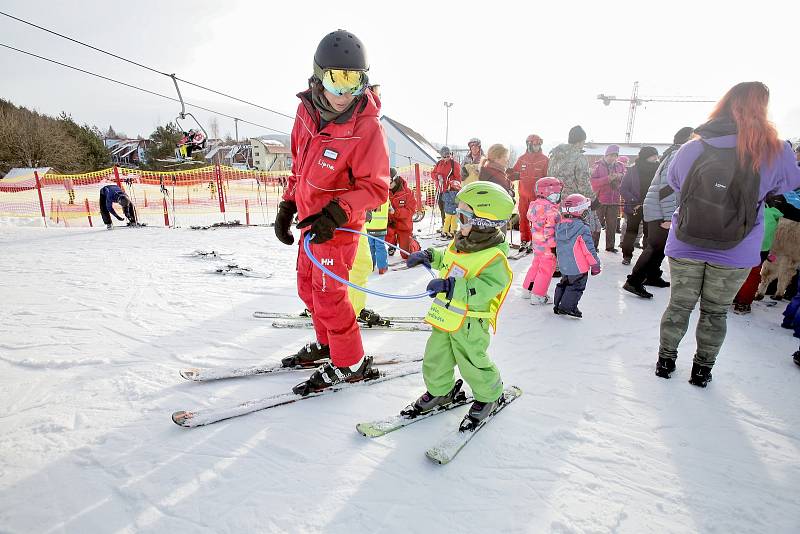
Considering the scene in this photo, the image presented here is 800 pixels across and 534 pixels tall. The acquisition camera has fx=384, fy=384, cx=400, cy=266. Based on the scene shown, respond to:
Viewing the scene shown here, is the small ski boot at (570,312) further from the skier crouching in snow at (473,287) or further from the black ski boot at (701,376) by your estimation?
the skier crouching in snow at (473,287)

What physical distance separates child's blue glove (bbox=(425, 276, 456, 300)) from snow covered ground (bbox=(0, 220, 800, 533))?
0.86 metres

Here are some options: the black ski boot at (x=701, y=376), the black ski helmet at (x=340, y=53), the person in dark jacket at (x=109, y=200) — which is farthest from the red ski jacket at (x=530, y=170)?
→ the person in dark jacket at (x=109, y=200)

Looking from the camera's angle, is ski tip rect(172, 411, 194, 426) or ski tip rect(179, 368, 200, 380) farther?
ski tip rect(179, 368, 200, 380)

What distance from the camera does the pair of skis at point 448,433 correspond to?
202cm

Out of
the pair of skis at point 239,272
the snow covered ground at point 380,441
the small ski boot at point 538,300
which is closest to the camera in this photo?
the snow covered ground at point 380,441

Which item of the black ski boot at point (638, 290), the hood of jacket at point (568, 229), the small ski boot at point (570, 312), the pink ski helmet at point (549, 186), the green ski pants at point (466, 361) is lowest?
the small ski boot at point (570, 312)

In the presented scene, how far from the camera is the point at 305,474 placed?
191cm

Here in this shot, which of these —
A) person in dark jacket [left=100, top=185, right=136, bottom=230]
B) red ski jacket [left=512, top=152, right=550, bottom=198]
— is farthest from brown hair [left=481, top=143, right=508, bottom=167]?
person in dark jacket [left=100, top=185, right=136, bottom=230]

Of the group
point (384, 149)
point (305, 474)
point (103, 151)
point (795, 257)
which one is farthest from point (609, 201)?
point (103, 151)

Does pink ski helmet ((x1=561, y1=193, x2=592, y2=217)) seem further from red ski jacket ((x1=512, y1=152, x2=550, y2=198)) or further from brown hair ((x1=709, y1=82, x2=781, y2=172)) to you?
red ski jacket ((x1=512, y1=152, x2=550, y2=198))

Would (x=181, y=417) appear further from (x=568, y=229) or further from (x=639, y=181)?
(x=639, y=181)

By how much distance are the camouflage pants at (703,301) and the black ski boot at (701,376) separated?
4 cm

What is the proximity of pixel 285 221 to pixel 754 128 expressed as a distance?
3134 millimetres

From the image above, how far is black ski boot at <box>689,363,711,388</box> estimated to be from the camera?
9.18 feet
